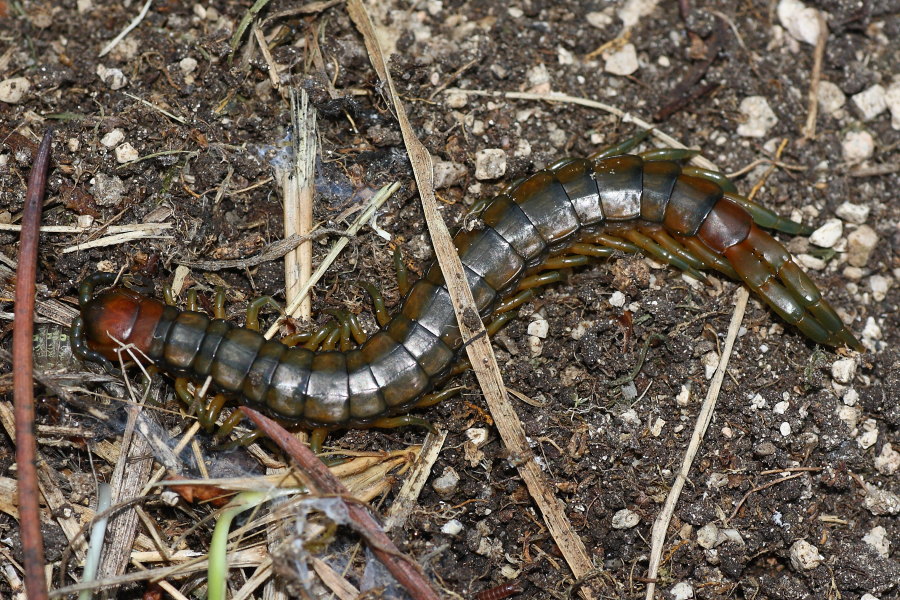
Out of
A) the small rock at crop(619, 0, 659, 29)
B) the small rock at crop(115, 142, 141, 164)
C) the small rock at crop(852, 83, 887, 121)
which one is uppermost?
the small rock at crop(115, 142, 141, 164)

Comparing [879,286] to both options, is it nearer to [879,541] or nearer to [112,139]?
[879,541]

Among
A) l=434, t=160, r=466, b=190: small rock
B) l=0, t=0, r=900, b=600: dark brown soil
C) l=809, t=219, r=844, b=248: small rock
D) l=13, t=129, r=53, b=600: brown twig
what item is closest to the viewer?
l=13, t=129, r=53, b=600: brown twig

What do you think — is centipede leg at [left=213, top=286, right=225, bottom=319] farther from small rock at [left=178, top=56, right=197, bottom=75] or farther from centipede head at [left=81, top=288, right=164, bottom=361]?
small rock at [left=178, top=56, right=197, bottom=75]

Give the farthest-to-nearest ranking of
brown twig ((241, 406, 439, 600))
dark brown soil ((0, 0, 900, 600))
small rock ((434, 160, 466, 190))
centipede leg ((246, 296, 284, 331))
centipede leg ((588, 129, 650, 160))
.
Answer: centipede leg ((588, 129, 650, 160))
small rock ((434, 160, 466, 190))
centipede leg ((246, 296, 284, 331))
dark brown soil ((0, 0, 900, 600))
brown twig ((241, 406, 439, 600))

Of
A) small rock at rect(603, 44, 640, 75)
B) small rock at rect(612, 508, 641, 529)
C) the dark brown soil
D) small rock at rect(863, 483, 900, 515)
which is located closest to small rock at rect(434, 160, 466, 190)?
the dark brown soil

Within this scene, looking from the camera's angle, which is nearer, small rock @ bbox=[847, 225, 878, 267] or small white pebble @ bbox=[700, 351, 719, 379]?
small white pebble @ bbox=[700, 351, 719, 379]

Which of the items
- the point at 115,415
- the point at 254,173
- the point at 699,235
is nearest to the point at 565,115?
the point at 699,235

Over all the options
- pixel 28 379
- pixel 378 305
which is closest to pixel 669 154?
pixel 378 305

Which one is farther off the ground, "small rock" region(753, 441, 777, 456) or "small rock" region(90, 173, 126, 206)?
"small rock" region(90, 173, 126, 206)
